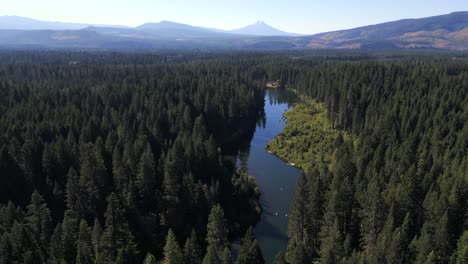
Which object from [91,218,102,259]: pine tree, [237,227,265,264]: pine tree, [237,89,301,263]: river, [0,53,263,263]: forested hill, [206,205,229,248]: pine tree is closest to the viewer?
[237,227,265,264]: pine tree

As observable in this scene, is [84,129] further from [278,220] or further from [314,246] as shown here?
[314,246]

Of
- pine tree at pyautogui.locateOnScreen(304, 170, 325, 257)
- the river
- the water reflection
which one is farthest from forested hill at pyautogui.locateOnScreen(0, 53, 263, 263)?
pine tree at pyautogui.locateOnScreen(304, 170, 325, 257)

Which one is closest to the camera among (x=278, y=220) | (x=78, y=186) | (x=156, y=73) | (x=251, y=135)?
(x=78, y=186)

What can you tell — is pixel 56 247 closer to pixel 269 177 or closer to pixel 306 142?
pixel 269 177

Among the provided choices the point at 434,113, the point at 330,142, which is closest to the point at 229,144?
the point at 330,142

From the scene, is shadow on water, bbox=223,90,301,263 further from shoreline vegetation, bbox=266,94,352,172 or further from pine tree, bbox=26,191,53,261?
pine tree, bbox=26,191,53,261

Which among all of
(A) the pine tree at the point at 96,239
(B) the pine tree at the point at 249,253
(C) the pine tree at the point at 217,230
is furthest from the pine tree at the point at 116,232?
(B) the pine tree at the point at 249,253

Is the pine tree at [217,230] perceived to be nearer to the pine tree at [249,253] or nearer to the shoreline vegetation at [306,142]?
the pine tree at [249,253]
